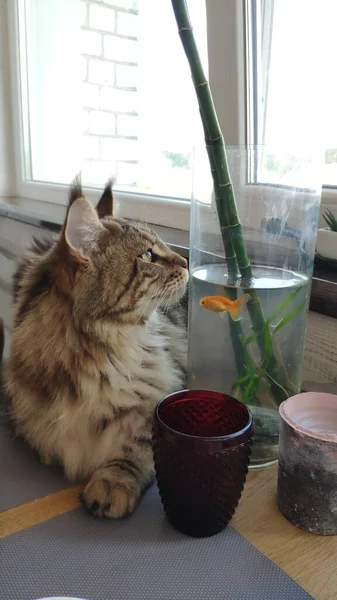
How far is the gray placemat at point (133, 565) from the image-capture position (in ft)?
1.76

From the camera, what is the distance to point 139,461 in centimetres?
77

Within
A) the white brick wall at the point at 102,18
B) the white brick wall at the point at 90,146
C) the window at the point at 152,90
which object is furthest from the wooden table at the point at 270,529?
the white brick wall at the point at 102,18

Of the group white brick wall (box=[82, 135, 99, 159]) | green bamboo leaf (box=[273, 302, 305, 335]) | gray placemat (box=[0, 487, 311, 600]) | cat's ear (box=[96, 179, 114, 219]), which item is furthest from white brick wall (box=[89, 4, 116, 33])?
gray placemat (box=[0, 487, 311, 600])

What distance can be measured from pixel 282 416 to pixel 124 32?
1664mm

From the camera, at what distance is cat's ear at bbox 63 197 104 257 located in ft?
2.37

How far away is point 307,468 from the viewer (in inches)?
23.8

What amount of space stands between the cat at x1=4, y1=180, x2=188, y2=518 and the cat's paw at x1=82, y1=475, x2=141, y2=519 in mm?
11

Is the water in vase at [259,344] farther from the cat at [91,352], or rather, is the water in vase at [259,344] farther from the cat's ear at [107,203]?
the cat's ear at [107,203]

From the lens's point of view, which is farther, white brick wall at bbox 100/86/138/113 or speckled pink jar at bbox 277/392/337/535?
white brick wall at bbox 100/86/138/113

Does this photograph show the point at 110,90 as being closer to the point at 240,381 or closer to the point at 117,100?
the point at 117,100

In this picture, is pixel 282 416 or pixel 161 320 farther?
pixel 161 320

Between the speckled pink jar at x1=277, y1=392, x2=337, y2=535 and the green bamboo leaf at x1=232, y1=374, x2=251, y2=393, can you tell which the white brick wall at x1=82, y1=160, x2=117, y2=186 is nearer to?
the green bamboo leaf at x1=232, y1=374, x2=251, y2=393

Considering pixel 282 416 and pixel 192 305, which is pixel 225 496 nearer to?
pixel 282 416

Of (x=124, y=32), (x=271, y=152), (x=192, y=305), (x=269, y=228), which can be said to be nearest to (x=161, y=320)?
(x=192, y=305)
